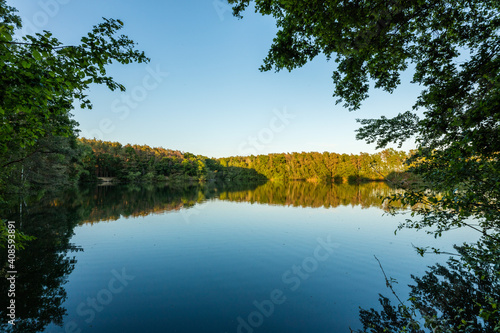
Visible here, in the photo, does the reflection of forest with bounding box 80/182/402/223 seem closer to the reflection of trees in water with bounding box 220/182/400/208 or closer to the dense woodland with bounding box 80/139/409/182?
the reflection of trees in water with bounding box 220/182/400/208

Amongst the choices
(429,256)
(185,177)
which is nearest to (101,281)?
(429,256)

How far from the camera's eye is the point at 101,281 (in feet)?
27.7

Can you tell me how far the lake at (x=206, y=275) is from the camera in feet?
20.8

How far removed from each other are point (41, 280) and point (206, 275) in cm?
646

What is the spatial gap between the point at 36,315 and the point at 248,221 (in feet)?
45.9

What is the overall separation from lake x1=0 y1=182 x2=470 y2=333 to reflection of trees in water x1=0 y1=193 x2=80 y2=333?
4 centimetres

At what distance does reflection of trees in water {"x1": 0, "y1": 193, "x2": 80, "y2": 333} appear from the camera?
6.20m

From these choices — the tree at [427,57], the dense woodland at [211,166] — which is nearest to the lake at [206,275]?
the tree at [427,57]

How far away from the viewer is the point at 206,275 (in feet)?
29.5

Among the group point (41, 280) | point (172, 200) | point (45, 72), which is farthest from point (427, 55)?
point (172, 200)

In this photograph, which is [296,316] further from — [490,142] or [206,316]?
[490,142]

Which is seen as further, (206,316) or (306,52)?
(306,52)

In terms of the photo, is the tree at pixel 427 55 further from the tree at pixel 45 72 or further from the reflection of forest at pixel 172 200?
the reflection of forest at pixel 172 200

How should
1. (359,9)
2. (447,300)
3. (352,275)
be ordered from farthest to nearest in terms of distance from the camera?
(352,275)
(447,300)
(359,9)
